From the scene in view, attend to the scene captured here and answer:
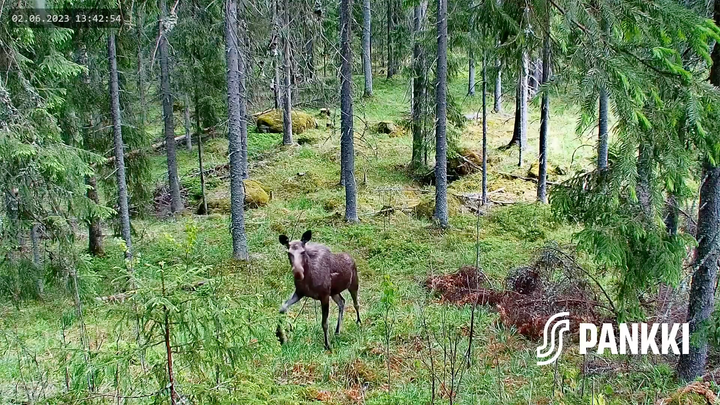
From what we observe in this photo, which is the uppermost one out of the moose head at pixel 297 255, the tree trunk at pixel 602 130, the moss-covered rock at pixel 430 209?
the tree trunk at pixel 602 130

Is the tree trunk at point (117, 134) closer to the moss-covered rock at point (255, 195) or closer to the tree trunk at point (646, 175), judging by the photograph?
the moss-covered rock at point (255, 195)

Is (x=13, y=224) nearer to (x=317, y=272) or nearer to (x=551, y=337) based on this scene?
(x=317, y=272)

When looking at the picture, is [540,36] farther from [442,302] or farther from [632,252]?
[442,302]

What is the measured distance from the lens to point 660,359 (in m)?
7.80

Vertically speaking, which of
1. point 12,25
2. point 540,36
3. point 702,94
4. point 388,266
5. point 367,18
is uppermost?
point 367,18

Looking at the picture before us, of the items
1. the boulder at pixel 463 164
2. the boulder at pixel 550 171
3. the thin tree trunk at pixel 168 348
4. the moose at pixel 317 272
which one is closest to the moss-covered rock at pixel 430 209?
the boulder at pixel 463 164

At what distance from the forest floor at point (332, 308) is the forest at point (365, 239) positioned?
0.06 meters

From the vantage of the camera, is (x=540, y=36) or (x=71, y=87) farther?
(x=71, y=87)

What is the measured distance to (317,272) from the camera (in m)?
9.06

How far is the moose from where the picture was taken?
335 inches

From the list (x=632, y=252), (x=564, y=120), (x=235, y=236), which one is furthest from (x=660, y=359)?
(x=564, y=120)

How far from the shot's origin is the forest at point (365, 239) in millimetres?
4477

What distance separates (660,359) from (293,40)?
30.4 feet

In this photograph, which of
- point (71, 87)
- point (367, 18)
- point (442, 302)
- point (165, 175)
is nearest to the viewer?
point (442, 302)
